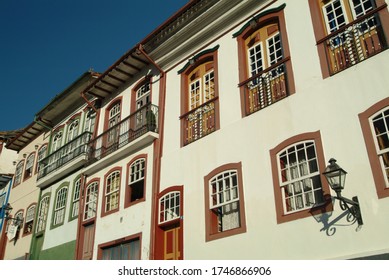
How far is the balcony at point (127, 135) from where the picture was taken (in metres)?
12.9

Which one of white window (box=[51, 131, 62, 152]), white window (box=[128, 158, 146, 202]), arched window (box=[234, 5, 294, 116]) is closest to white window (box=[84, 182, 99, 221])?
white window (box=[128, 158, 146, 202])

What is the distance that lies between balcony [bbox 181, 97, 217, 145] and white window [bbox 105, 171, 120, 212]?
338 cm

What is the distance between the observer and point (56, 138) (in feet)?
65.1

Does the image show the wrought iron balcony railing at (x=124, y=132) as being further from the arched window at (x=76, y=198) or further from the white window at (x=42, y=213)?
the white window at (x=42, y=213)

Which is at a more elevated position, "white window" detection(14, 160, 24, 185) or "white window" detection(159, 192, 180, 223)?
"white window" detection(14, 160, 24, 185)

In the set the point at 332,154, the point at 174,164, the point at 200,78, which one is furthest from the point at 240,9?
the point at 332,154

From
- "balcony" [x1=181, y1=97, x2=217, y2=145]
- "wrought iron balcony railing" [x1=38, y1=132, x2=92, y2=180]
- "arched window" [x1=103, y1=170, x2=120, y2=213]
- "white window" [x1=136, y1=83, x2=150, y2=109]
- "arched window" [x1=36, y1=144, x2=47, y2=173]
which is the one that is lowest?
"arched window" [x1=103, y1=170, x2=120, y2=213]

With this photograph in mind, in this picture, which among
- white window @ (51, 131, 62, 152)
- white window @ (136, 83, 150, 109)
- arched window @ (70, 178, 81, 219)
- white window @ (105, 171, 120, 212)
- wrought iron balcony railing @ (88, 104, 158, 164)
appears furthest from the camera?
white window @ (51, 131, 62, 152)

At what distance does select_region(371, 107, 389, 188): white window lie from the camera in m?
7.41

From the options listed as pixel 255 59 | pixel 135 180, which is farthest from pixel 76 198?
pixel 255 59

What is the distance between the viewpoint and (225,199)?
988 centimetres

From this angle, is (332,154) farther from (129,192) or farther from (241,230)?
(129,192)

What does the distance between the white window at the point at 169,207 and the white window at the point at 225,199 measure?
1.36 metres

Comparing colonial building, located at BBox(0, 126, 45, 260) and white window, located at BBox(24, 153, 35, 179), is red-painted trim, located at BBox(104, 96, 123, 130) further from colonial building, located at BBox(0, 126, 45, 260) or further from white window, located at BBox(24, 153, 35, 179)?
white window, located at BBox(24, 153, 35, 179)
